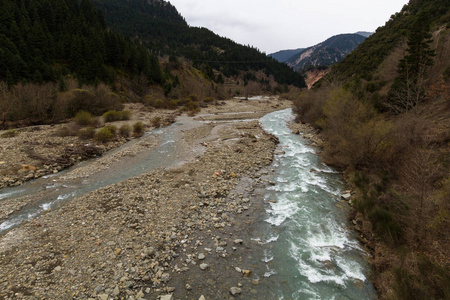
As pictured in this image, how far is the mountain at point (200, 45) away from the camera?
127250 millimetres

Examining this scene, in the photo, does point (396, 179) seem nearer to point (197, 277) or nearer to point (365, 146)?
point (365, 146)

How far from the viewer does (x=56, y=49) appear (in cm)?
4547

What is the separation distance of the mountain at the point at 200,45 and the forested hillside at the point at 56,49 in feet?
205

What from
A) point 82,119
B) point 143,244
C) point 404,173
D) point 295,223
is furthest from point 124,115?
point 404,173

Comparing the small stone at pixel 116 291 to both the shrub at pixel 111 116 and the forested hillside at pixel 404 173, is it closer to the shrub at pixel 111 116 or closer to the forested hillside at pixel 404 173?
the forested hillside at pixel 404 173

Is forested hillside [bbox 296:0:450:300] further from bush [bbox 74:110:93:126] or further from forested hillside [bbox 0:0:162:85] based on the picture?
forested hillside [bbox 0:0:162:85]

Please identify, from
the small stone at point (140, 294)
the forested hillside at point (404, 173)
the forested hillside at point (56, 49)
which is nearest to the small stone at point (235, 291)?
the small stone at point (140, 294)

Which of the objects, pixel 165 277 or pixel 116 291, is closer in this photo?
pixel 116 291

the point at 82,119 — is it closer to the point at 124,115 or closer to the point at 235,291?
the point at 124,115

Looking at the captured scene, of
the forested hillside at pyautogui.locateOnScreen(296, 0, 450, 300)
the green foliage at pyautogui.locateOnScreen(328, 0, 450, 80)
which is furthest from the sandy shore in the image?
the green foliage at pyautogui.locateOnScreen(328, 0, 450, 80)

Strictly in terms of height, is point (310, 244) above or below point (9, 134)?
below

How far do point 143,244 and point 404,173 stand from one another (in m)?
13.5

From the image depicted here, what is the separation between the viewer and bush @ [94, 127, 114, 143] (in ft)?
70.6

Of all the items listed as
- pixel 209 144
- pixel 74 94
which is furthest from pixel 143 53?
pixel 209 144
